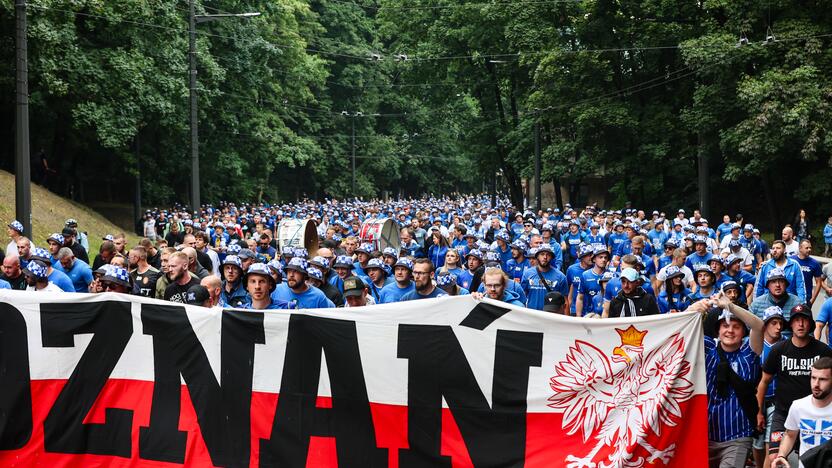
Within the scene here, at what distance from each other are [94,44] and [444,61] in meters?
22.1

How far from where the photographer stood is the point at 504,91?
55250 millimetres

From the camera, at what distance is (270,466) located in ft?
24.7

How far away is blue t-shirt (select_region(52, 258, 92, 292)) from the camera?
12.4 metres

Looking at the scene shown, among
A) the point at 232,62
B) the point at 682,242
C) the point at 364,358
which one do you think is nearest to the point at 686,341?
the point at 364,358

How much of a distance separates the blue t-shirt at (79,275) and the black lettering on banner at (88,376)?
418cm

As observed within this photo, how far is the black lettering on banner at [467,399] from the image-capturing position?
7.28 metres

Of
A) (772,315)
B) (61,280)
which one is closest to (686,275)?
(772,315)

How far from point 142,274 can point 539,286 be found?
5.05 meters

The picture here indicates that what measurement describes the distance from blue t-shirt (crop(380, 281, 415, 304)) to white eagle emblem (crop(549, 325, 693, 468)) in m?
3.93

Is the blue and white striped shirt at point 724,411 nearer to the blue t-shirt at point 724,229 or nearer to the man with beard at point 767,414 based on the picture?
the man with beard at point 767,414

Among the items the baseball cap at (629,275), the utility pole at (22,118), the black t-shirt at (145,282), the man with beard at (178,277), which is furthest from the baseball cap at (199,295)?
the utility pole at (22,118)

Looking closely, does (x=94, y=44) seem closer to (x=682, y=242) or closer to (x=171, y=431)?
(x=682, y=242)

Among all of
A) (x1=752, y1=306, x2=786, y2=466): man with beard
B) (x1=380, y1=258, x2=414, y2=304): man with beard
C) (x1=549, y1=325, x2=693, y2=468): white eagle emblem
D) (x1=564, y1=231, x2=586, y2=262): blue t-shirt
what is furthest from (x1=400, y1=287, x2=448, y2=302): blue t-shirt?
(x1=564, y1=231, x2=586, y2=262): blue t-shirt

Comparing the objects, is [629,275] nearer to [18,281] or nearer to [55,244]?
[18,281]
